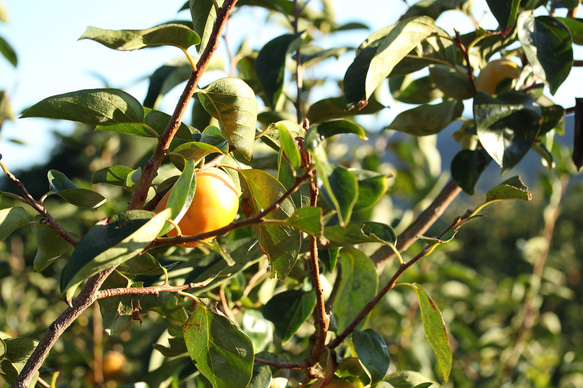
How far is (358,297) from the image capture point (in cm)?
69

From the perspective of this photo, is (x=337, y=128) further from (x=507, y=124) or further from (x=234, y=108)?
(x=507, y=124)

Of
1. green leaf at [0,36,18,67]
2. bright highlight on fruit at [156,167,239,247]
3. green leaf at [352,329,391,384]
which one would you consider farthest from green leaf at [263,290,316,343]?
green leaf at [0,36,18,67]

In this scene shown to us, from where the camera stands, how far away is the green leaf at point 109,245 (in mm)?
349

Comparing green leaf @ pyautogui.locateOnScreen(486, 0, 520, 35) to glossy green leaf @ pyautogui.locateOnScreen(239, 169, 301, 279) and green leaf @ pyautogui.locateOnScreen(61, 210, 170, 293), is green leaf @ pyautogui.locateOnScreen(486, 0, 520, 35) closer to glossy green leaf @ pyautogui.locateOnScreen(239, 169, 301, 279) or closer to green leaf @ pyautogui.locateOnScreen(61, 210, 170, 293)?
glossy green leaf @ pyautogui.locateOnScreen(239, 169, 301, 279)

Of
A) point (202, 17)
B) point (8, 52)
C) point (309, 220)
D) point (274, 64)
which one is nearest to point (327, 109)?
point (274, 64)

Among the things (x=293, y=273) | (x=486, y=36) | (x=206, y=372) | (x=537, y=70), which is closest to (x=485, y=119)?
(x=537, y=70)

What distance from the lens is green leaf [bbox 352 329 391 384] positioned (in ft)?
1.81

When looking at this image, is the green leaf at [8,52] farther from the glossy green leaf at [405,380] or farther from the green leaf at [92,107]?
the glossy green leaf at [405,380]

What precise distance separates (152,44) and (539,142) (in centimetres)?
66

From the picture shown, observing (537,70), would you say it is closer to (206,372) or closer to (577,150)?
(577,150)

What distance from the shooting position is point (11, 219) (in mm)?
481

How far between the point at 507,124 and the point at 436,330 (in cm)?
29

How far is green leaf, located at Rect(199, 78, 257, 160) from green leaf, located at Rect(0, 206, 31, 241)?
213 millimetres

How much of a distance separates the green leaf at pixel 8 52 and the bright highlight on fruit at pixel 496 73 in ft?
3.58
